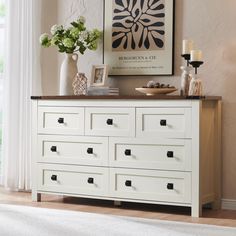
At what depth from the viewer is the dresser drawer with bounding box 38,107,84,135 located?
193 inches

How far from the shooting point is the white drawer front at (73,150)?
4.81 meters

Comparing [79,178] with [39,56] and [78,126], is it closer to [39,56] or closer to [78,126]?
[78,126]

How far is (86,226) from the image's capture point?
406 cm

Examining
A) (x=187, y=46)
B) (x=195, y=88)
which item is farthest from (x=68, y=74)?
(x=195, y=88)

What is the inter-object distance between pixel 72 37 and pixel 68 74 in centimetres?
29

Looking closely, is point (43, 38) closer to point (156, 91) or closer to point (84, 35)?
point (84, 35)

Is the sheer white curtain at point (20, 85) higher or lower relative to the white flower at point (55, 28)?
lower

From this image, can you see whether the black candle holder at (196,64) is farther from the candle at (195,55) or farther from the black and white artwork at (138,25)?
the black and white artwork at (138,25)

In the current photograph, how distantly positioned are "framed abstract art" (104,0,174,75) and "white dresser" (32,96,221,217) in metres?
0.52

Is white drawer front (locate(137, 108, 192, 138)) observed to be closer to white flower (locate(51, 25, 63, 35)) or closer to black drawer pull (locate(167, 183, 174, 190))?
black drawer pull (locate(167, 183, 174, 190))

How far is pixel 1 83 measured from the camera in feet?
19.1

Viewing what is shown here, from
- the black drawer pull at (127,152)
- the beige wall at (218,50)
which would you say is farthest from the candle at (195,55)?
the black drawer pull at (127,152)

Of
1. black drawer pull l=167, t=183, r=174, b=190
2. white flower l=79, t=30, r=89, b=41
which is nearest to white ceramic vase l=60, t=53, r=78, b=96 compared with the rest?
white flower l=79, t=30, r=89, b=41

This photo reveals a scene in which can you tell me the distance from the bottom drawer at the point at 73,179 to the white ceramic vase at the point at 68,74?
61 centimetres
